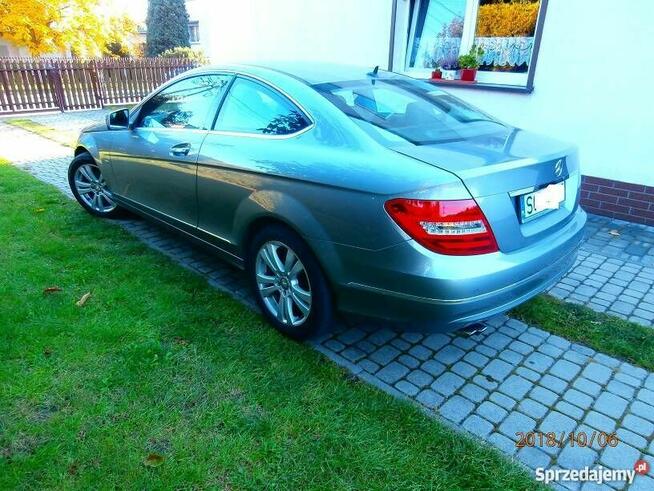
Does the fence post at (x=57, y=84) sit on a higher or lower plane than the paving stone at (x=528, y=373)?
higher

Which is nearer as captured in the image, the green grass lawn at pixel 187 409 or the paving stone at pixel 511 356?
the green grass lawn at pixel 187 409

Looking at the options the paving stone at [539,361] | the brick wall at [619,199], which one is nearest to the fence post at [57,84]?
the brick wall at [619,199]

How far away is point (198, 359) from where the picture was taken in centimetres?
278

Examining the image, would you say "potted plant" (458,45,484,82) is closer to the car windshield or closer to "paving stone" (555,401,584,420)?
the car windshield

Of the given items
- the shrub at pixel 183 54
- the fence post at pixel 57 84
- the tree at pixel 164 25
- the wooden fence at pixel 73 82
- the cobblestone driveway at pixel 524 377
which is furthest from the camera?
the tree at pixel 164 25

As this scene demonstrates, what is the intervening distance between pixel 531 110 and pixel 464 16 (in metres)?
1.77

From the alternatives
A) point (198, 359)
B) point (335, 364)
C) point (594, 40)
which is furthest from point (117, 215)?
point (594, 40)

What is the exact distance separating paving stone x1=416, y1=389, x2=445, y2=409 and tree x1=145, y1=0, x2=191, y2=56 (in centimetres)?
2054

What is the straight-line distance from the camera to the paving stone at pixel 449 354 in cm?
287

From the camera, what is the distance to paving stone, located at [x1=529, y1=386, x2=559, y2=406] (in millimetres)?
2531

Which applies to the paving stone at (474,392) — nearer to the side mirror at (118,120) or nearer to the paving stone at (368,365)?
the paving stone at (368,365)

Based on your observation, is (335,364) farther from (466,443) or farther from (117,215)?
(117,215)

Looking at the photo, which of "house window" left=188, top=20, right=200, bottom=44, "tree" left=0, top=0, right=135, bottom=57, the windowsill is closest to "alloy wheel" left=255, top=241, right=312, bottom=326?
the windowsill

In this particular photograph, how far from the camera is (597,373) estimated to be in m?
2.78
